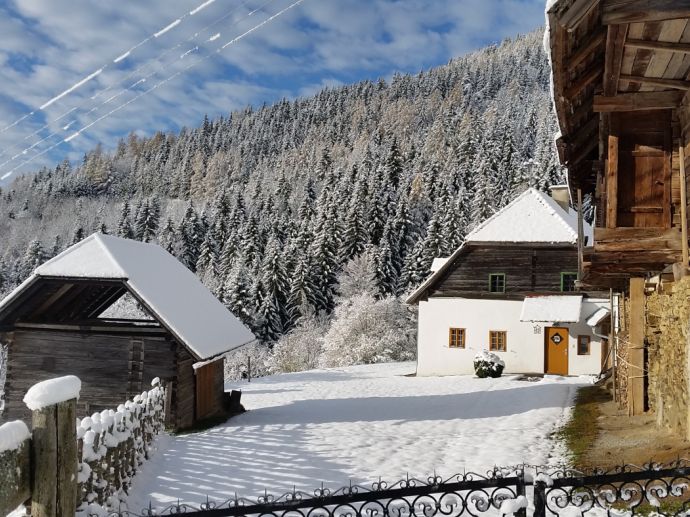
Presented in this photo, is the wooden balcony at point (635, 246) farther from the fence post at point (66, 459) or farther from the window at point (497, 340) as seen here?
the window at point (497, 340)

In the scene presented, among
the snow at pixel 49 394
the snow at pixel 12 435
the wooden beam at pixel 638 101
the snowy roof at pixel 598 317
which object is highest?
the wooden beam at pixel 638 101

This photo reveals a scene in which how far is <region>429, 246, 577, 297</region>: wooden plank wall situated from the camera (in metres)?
27.3

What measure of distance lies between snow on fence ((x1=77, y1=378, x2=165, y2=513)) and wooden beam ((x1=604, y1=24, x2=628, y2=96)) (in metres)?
8.41

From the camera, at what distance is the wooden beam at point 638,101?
9.26 meters

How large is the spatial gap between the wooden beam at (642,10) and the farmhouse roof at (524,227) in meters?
21.5

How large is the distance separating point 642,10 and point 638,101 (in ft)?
9.96

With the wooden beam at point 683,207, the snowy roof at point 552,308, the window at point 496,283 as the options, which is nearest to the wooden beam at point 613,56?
the wooden beam at point 683,207

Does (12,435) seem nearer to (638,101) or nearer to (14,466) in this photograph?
(14,466)

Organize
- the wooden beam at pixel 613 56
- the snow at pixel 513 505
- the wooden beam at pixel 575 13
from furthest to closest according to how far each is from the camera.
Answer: the wooden beam at pixel 613 56
the wooden beam at pixel 575 13
the snow at pixel 513 505

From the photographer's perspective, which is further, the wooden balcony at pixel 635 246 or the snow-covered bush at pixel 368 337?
the snow-covered bush at pixel 368 337

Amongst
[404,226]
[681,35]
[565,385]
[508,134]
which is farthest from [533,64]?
[681,35]

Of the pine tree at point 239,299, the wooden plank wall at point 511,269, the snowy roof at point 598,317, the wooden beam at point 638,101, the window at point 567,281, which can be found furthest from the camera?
the pine tree at point 239,299

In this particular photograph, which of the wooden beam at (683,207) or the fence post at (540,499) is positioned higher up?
the wooden beam at (683,207)

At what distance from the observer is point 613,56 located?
307 inches
